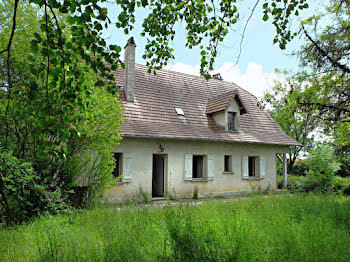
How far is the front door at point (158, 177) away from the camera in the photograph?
1390cm

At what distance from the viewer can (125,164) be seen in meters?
12.0

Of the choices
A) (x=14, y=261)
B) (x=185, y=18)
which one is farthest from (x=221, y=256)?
(x=185, y=18)

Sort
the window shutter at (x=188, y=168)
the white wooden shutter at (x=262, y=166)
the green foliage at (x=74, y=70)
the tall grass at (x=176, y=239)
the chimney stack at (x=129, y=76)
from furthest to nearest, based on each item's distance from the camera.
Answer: the white wooden shutter at (x=262, y=166)
the window shutter at (x=188, y=168)
the chimney stack at (x=129, y=76)
the tall grass at (x=176, y=239)
the green foliage at (x=74, y=70)

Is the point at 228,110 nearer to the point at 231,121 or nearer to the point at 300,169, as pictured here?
the point at 231,121

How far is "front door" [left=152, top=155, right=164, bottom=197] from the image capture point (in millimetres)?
13897

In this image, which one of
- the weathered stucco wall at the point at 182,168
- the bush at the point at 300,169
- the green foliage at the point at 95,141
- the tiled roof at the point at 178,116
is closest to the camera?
the green foliage at the point at 95,141

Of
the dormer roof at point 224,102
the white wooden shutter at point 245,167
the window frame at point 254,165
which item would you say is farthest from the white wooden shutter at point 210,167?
the window frame at point 254,165

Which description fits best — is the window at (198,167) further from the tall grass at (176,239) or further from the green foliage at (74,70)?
the tall grass at (176,239)

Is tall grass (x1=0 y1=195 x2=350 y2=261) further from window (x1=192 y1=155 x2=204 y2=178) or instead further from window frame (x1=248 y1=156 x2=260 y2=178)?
window frame (x1=248 y1=156 x2=260 y2=178)

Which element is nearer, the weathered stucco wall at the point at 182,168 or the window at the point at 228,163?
the weathered stucco wall at the point at 182,168

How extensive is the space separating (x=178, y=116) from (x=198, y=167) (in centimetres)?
295

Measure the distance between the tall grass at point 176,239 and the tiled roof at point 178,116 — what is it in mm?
6273

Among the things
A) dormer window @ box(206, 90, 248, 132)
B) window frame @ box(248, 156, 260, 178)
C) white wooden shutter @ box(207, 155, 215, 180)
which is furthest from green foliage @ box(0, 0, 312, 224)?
window frame @ box(248, 156, 260, 178)

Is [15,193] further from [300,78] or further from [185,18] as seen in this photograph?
[300,78]
